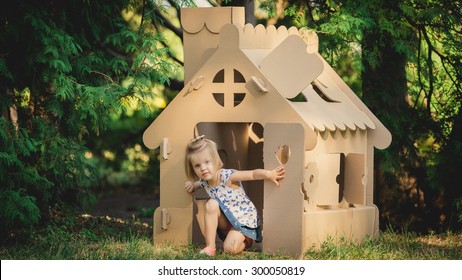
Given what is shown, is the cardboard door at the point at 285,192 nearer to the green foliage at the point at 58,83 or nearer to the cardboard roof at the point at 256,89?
the cardboard roof at the point at 256,89

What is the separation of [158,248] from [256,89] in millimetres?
1449

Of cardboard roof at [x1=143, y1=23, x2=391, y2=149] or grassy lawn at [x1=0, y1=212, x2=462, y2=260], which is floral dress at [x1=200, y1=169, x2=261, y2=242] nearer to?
grassy lawn at [x1=0, y1=212, x2=462, y2=260]

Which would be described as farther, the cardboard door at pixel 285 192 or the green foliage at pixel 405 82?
the green foliage at pixel 405 82

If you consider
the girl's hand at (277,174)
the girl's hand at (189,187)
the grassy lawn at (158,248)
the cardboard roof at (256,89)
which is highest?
the cardboard roof at (256,89)

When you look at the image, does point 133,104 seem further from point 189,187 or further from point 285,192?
point 285,192

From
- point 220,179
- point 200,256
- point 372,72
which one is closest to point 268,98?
point 220,179

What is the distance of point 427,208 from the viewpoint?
29.5ft

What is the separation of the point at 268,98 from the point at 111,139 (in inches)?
272

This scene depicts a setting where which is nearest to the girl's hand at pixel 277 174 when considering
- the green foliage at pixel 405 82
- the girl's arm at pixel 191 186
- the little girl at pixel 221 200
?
the little girl at pixel 221 200

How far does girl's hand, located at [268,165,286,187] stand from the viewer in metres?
6.25

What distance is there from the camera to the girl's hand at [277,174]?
6.25 meters

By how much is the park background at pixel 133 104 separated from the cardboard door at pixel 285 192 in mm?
265

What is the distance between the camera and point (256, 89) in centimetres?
645

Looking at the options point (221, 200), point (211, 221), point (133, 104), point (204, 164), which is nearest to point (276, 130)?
point (204, 164)
